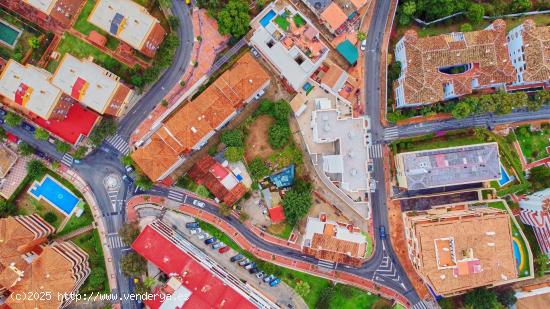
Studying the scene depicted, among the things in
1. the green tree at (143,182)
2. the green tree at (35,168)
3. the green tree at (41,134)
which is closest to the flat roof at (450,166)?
the green tree at (143,182)

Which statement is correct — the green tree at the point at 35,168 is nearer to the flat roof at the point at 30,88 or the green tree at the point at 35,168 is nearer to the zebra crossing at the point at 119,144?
the flat roof at the point at 30,88

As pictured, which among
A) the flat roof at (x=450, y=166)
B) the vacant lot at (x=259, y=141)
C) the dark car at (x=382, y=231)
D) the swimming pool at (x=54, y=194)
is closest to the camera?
the flat roof at (x=450, y=166)

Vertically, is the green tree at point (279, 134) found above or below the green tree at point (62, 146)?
above

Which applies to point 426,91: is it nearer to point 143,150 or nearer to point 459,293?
point 459,293

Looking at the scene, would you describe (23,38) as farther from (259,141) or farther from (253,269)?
(253,269)

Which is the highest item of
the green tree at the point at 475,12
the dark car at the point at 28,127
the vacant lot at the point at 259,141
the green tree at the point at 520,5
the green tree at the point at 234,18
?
the green tree at the point at 520,5

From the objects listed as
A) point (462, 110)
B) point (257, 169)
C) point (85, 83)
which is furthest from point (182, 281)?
point (462, 110)

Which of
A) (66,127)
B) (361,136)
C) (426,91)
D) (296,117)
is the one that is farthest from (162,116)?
(426,91)
